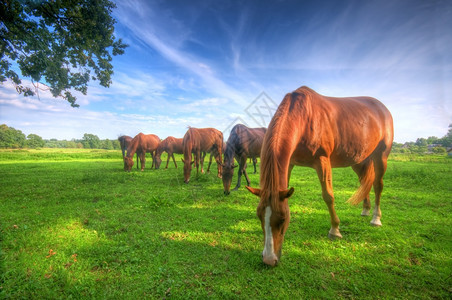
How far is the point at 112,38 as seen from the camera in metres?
8.73

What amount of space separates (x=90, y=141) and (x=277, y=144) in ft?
256

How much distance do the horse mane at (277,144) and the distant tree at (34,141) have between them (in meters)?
73.9

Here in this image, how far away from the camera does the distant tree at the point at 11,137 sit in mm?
43487

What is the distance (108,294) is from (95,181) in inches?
339

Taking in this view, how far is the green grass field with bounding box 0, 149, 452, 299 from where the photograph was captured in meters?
2.26

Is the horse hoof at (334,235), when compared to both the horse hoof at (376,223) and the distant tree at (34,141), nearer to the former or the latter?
the horse hoof at (376,223)

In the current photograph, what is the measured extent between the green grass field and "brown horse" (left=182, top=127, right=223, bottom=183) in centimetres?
342

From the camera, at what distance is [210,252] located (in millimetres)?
3090

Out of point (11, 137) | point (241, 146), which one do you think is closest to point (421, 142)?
point (241, 146)

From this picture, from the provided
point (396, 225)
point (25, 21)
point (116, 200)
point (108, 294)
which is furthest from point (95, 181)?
point (396, 225)

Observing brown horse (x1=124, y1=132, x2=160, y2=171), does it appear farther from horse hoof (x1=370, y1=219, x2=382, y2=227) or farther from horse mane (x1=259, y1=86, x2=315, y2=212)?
horse hoof (x1=370, y1=219, x2=382, y2=227)

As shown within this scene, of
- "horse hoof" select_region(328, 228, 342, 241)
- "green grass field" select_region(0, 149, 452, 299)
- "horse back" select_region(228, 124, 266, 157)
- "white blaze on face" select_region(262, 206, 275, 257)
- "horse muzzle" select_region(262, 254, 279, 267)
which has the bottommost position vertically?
"green grass field" select_region(0, 149, 452, 299)

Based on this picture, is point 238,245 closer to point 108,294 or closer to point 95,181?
point 108,294

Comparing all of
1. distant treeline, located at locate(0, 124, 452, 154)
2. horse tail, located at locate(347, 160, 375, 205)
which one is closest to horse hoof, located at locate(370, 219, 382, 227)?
horse tail, located at locate(347, 160, 375, 205)
